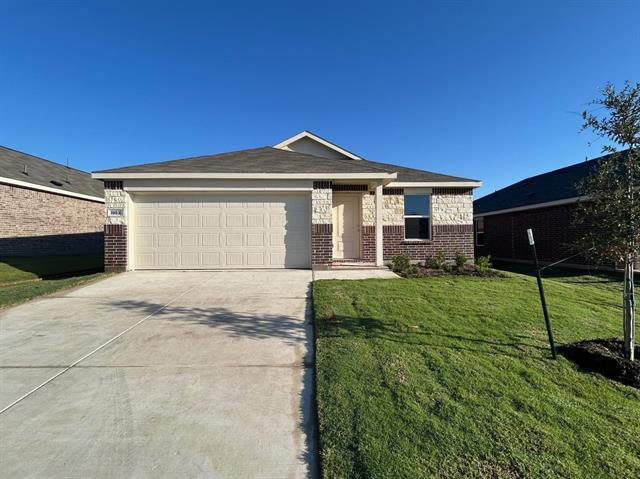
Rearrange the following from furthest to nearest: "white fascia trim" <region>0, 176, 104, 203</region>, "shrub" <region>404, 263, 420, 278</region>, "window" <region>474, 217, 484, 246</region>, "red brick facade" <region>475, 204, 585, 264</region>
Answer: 1. "window" <region>474, 217, 484, 246</region>
2. "white fascia trim" <region>0, 176, 104, 203</region>
3. "red brick facade" <region>475, 204, 585, 264</region>
4. "shrub" <region>404, 263, 420, 278</region>

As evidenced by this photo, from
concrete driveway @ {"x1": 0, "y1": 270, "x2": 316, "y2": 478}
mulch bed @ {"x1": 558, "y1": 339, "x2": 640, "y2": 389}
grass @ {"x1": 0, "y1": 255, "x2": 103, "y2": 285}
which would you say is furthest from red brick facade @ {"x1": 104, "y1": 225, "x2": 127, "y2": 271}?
mulch bed @ {"x1": 558, "y1": 339, "x2": 640, "y2": 389}

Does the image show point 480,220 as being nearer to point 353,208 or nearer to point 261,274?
point 353,208

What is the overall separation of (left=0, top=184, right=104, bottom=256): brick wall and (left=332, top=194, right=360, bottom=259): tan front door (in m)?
14.4

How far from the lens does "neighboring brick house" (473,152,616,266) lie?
13.7 meters

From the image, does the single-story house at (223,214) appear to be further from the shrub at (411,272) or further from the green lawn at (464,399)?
the green lawn at (464,399)

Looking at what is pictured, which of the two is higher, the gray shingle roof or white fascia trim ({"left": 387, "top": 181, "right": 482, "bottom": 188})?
the gray shingle roof

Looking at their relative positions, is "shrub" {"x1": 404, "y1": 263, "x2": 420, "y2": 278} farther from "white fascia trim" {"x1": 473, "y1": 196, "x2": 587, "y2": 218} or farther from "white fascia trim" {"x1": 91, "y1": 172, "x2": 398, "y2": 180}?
"white fascia trim" {"x1": 473, "y1": 196, "x2": 587, "y2": 218}

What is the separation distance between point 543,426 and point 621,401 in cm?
112

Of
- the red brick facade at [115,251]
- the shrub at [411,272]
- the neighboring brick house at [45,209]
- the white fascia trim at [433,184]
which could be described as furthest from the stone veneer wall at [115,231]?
the white fascia trim at [433,184]

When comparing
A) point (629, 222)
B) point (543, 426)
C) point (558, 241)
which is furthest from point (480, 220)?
point (543, 426)

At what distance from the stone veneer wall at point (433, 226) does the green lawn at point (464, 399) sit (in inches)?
258

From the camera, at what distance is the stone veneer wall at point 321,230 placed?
33.0 ft

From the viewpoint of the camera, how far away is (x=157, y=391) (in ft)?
10.4

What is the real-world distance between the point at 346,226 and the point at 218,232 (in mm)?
4662
